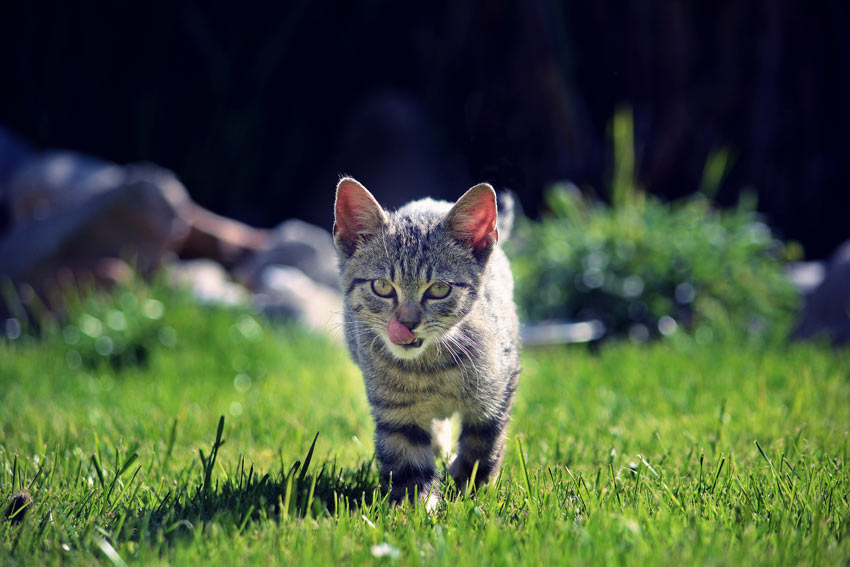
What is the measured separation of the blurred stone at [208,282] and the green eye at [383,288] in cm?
306

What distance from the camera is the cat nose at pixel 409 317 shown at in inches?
95.5

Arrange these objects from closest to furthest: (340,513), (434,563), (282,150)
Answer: (434,563) → (340,513) → (282,150)

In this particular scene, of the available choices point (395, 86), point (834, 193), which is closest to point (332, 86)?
point (395, 86)

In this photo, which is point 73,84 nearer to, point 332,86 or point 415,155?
point 332,86

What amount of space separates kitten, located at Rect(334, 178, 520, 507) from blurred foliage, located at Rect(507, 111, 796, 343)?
105 inches

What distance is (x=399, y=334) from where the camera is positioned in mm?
2387

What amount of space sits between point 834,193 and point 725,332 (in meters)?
3.39

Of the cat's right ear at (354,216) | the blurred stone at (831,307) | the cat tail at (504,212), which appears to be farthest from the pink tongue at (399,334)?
the blurred stone at (831,307)

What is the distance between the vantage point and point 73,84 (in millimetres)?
7887

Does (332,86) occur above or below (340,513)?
above

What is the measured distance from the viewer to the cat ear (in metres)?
2.56

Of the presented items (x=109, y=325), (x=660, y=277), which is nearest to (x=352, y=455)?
(x=109, y=325)

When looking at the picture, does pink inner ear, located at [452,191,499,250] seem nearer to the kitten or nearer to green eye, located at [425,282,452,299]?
the kitten

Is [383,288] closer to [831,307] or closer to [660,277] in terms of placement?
[660,277]
